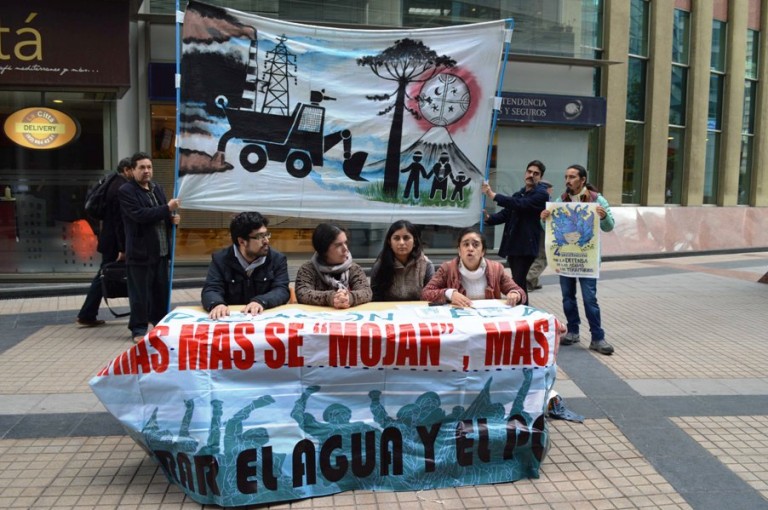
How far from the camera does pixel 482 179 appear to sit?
5.73 metres

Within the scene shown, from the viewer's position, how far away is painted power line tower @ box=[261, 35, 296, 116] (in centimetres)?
544

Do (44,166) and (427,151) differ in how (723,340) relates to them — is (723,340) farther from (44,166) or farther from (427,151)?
(44,166)

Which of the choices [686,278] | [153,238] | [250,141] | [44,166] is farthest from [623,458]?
[44,166]

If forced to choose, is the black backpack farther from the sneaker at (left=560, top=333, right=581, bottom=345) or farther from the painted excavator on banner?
the sneaker at (left=560, top=333, right=581, bottom=345)

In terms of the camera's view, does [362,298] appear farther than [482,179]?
No

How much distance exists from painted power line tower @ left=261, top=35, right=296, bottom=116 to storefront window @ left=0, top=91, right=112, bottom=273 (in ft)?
23.2

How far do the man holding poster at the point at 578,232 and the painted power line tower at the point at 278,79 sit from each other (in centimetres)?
268

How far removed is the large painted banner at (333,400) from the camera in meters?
3.61

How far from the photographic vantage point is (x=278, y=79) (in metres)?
5.46

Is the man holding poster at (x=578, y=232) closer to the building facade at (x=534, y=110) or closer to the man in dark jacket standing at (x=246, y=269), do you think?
the man in dark jacket standing at (x=246, y=269)

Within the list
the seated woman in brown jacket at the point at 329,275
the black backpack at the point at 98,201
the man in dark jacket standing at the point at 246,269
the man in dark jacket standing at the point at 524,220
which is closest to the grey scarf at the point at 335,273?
Answer: the seated woman in brown jacket at the point at 329,275

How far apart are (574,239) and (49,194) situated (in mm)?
8538

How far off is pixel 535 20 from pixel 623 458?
12.0 metres

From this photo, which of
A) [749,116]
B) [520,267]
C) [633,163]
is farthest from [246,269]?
[749,116]
